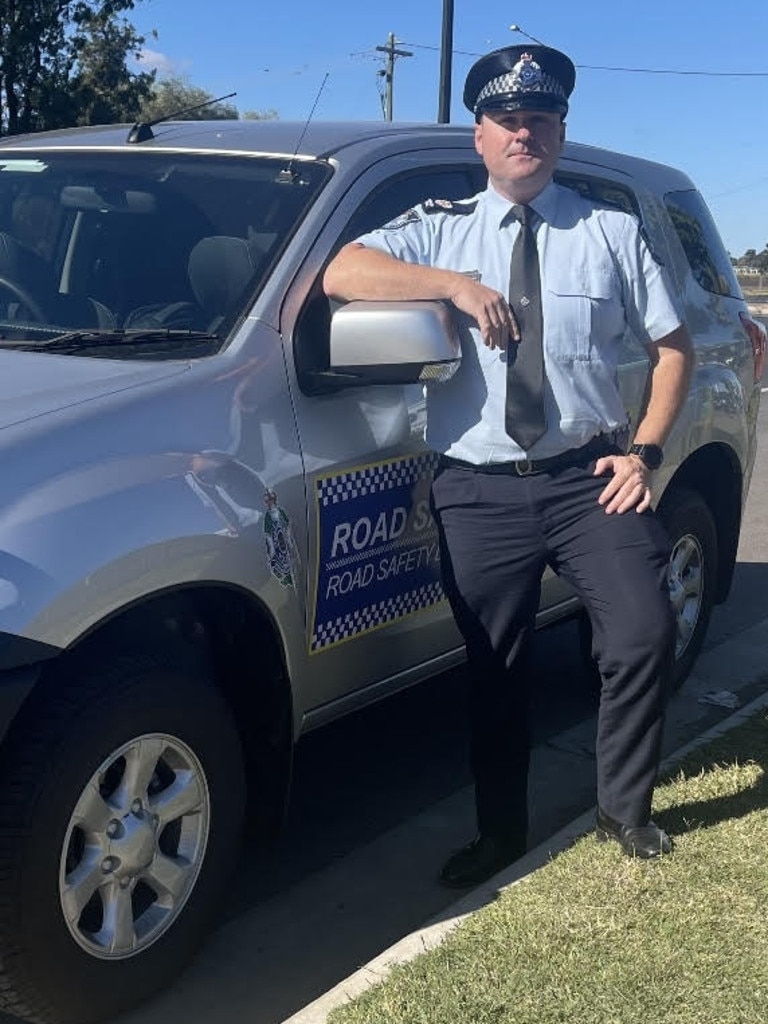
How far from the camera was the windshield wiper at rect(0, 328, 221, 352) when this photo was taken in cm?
310

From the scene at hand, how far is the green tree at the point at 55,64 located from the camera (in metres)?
28.0

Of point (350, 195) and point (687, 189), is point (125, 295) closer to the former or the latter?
point (350, 195)

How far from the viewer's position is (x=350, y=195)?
136 inches

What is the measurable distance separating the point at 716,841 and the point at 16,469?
2150mm

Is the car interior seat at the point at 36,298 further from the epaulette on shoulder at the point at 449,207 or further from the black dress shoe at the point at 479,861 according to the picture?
the black dress shoe at the point at 479,861

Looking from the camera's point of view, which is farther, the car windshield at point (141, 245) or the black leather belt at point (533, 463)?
the black leather belt at point (533, 463)

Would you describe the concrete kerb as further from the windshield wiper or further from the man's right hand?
the windshield wiper

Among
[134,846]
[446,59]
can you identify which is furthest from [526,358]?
[446,59]

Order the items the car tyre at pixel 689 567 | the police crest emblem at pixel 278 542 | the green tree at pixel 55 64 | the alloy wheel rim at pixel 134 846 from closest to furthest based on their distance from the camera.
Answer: the alloy wheel rim at pixel 134 846
the police crest emblem at pixel 278 542
the car tyre at pixel 689 567
the green tree at pixel 55 64

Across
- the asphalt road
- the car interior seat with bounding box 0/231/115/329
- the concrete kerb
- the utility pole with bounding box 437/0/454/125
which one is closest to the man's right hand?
the car interior seat with bounding box 0/231/115/329

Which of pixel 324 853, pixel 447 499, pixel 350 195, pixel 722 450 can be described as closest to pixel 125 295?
pixel 350 195

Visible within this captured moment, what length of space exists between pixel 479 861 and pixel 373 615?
2.43 ft

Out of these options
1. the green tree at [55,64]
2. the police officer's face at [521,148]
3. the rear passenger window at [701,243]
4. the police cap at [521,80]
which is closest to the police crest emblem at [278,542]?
the police officer's face at [521,148]

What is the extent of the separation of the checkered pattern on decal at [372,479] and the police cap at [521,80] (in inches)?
36.0
